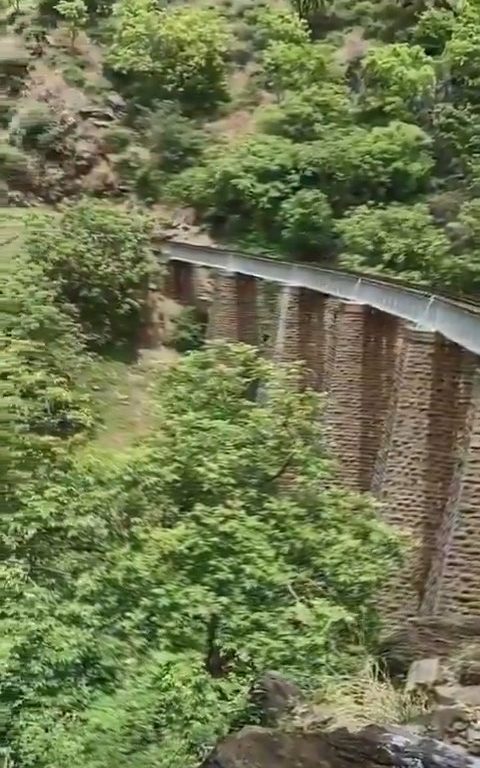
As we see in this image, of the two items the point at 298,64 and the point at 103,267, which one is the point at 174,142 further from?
the point at 103,267

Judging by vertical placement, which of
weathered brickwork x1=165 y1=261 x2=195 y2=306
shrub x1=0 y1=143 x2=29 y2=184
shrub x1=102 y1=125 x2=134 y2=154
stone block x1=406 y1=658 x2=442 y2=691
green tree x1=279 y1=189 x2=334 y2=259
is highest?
shrub x1=0 y1=143 x2=29 y2=184

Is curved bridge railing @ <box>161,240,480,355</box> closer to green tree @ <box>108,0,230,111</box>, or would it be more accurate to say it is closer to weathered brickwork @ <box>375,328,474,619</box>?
weathered brickwork @ <box>375,328,474,619</box>

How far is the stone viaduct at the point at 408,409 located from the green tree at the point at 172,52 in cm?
1488

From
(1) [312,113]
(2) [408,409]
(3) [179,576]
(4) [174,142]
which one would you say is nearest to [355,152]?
(1) [312,113]

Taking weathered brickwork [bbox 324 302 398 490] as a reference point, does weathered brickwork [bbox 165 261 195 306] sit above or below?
below

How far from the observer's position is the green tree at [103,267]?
20.7 m

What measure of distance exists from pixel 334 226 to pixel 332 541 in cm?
1437

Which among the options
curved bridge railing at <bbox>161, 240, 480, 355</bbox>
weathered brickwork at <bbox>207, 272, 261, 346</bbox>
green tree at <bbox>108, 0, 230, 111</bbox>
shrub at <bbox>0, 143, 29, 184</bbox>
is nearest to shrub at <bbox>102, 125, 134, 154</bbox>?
green tree at <bbox>108, 0, 230, 111</bbox>

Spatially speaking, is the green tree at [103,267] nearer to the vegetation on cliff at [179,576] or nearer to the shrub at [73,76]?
the shrub at [73,76]

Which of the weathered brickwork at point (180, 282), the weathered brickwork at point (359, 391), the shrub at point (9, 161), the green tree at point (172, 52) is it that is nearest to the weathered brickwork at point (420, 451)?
the weathered brickwork at point (359, 391)

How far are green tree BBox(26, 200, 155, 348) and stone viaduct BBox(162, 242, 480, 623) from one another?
24.7ft

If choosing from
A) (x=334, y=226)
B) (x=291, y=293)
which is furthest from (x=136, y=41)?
(x=291, y=293)

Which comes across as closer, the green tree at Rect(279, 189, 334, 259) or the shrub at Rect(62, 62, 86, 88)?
the green tree at Rect(279, 189, 334, 259)

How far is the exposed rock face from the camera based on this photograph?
520 cm
